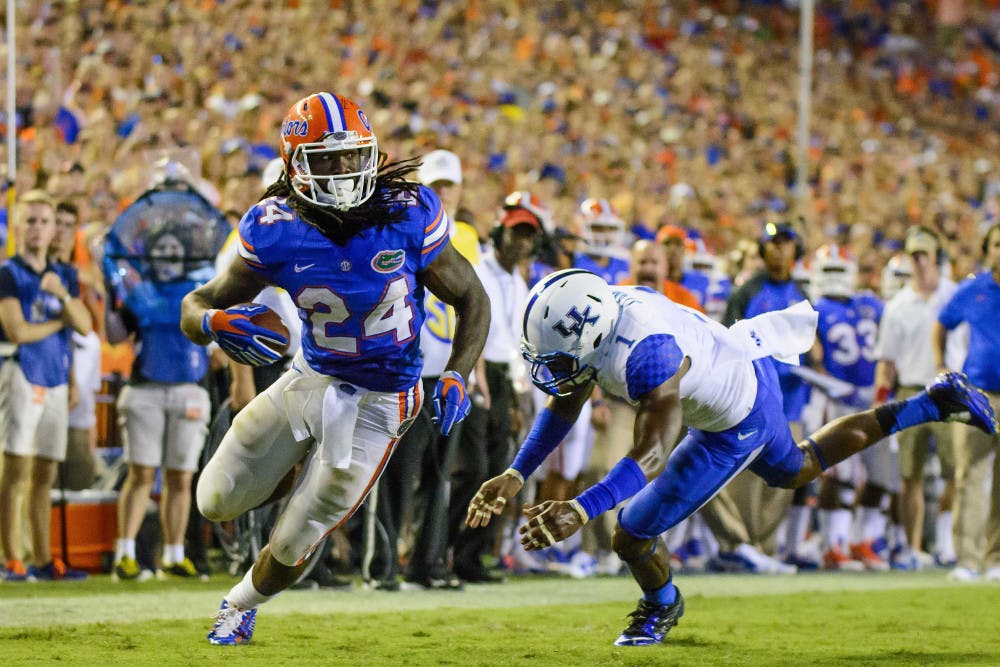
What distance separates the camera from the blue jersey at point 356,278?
6.01 meters

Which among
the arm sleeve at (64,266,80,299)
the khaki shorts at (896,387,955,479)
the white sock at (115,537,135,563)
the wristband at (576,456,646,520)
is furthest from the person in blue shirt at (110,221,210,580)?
the khaki shorts at (896,387,955,479)

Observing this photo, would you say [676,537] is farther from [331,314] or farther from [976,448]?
[331,314]

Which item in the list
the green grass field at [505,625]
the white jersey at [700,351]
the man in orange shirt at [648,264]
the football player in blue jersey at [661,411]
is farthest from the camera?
the man in orange shirt at [648,264]

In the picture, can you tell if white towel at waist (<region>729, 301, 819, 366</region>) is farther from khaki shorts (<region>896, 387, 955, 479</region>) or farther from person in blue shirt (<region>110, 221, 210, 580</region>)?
khaki shorts (<region>896, 387, 955, 479</region>)

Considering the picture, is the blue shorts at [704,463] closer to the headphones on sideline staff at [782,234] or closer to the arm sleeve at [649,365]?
the arm sleeve at [649,365]

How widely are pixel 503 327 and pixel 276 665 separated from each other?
391cm

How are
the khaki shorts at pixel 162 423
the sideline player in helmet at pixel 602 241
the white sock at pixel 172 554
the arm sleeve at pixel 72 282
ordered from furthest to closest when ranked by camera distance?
the sideline player in helmet at pixel 602 241 → the white sock at pixel 172 554 → the khaki shorts at pixel 162 423 → the arm sleeve at pixel 72 282

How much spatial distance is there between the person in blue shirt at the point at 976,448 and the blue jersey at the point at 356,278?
5.13 meters

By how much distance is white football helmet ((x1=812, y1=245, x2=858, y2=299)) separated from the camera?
11.5 meters

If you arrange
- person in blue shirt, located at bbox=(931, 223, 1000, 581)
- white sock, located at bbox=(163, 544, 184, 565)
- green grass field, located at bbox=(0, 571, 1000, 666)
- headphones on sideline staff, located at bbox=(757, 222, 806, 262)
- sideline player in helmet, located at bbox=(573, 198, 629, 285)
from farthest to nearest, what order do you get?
sideline player in helmet, located at bbox=(573, 198, 629, 285), headphones on sideline staff, located at bbox=(757, 222, 806, 262), person in blue shirt, located at bbox=(931, 223, 1000, 581), white sock, located at bbox=(163, 544, 184, 565), green grass field, located at bbox=(0, 571, 1000, 666)

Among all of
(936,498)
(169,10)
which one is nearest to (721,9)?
(169,10)

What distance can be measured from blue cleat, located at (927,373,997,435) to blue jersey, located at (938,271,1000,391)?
253 cm

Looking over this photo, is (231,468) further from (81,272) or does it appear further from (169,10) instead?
(169,10)

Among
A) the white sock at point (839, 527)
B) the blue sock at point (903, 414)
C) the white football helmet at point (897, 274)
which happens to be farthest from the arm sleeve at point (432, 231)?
the white football helmet at point (897, 274)
